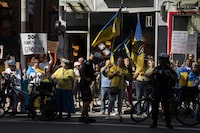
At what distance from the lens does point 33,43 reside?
14812 mm

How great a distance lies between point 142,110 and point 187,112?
1171 millimetres

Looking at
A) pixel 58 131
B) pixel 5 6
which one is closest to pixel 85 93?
pixel 58 131

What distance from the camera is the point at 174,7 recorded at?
774 inches

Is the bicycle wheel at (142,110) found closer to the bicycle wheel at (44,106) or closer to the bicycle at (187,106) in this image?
the bicycle at (187,106)

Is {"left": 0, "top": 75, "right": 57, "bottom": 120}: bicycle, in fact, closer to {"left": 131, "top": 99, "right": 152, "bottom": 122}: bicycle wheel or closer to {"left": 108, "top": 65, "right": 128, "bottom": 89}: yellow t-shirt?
{"left": 108, "top": 65, "right": 128, "bottom": 89}: yellow t-shirt

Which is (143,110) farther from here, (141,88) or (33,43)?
(33,43)

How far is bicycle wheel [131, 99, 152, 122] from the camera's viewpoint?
1275 centimetres

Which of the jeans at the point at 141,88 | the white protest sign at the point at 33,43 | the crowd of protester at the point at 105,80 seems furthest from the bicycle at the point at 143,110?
the white protest sign at the point at 33,43

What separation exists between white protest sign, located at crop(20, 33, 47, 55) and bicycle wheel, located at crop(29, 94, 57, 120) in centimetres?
224

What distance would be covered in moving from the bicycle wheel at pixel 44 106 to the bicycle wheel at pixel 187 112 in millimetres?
3287

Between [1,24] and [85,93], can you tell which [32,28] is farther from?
[85,93]

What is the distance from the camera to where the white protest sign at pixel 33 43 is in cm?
1480

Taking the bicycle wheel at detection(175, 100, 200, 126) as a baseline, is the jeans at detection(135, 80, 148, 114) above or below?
above

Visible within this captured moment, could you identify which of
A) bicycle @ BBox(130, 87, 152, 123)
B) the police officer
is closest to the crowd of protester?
the police officer
